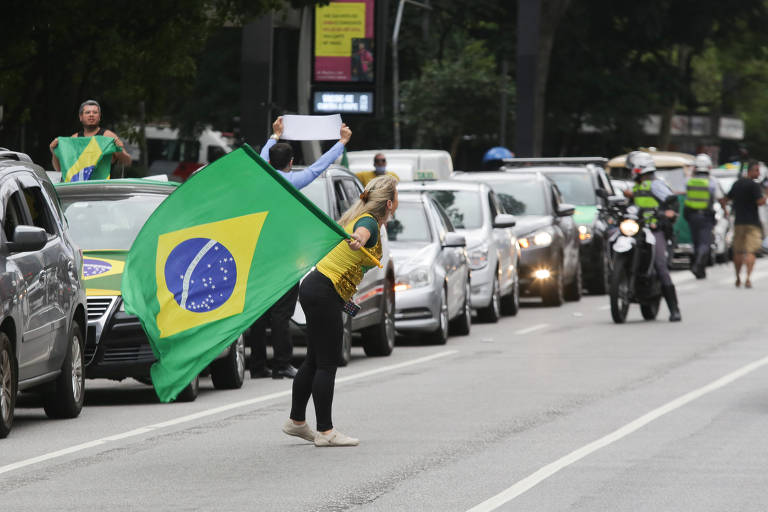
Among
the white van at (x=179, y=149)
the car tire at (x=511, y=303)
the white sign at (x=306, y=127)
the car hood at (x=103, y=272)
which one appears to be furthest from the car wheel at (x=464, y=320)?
the white van at (x=179, y=149)

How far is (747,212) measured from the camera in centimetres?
2975

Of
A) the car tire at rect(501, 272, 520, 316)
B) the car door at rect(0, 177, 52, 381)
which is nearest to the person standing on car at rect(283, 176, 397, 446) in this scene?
the car door at rect(0, 177, 52, 381)

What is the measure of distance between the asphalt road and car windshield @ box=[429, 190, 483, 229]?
201 inches

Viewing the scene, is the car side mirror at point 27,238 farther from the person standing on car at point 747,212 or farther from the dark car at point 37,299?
the person standing on car at point 747,212

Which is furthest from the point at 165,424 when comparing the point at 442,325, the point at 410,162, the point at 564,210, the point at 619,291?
the point at 410,162

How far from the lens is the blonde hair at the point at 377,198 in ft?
35.2

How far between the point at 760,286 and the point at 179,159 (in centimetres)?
2761

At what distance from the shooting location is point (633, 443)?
435 inches

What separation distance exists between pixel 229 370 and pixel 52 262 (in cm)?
265

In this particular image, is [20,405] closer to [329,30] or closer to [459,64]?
[329,30]

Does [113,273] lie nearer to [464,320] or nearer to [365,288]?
[365,288]

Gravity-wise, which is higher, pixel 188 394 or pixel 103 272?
pixel 103 272

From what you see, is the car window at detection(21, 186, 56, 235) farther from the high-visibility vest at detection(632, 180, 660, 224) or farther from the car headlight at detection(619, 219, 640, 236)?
the high-visibility vest at detection(632, 180, 660, 224)

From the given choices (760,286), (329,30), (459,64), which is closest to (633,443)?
(760,286)
